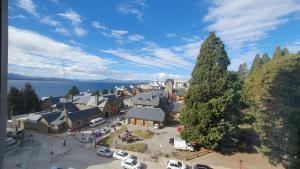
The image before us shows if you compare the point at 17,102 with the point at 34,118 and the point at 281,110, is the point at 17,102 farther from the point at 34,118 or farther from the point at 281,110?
the point at 281,110

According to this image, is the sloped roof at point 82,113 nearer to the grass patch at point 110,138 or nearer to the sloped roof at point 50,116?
the sloped roof at point 50,116

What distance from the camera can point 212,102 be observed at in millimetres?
21375

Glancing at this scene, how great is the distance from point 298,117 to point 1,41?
14627 mm

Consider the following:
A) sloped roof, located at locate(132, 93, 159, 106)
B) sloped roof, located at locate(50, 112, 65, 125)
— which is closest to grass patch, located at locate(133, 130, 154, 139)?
sloped roof, located at locate(132, 93, 159, 106)

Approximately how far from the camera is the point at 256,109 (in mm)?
15312

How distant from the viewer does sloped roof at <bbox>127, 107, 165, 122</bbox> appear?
3118 cm

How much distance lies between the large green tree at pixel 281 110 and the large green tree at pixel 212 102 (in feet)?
20.7

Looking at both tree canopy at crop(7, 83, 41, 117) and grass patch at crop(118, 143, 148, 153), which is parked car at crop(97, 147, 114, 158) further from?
tree canopy at crop(7, 83, 41, 117)

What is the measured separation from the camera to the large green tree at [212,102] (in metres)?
21.0

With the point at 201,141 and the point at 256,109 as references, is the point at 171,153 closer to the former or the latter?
the point at 201,141

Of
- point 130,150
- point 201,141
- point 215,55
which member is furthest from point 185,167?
point 215,55

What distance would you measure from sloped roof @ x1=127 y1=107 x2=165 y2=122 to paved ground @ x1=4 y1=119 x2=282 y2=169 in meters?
7.09

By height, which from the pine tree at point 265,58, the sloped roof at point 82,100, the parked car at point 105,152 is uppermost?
the pine tree at point 265,58

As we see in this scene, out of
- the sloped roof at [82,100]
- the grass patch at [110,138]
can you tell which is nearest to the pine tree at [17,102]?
the sloped roof at [82,100]
